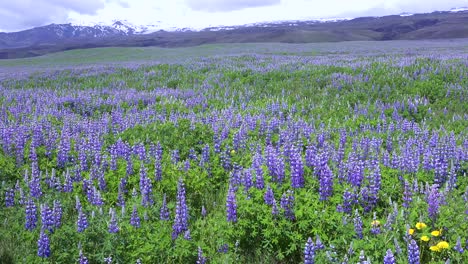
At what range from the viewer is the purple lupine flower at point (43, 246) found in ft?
12.5

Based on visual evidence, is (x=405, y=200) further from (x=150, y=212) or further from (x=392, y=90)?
(x=392, y=90)

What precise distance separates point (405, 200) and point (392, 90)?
843 cm

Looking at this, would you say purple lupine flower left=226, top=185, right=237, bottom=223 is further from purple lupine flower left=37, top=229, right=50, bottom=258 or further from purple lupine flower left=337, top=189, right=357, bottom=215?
purple lupine flower left=37, top=229, right=50, bottom=258

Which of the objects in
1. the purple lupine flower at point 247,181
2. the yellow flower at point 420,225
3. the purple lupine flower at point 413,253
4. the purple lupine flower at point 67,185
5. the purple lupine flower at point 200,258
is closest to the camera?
the purple lupine flower at point 413,253

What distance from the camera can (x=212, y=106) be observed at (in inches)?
420

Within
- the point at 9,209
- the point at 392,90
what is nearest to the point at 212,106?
the point at 392,90

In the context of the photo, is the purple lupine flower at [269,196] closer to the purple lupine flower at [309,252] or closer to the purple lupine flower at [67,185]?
the purple lupine flower at [309,252]

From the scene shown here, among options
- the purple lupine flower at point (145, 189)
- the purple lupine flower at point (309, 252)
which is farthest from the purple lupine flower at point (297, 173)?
the purple lupine flower at point (145, 189)

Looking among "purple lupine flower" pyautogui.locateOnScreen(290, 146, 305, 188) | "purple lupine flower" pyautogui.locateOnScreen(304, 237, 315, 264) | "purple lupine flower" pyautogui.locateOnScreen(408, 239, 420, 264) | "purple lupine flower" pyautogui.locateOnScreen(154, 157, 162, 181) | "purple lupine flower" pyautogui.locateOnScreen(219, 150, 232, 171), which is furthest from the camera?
"purple lupine flower" pyautogui.locateOnScreen(219, 150, 232, 171)

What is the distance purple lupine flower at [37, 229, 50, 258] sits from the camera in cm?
380

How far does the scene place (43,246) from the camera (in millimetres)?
3832

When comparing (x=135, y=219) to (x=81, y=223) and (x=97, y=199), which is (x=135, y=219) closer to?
(x=81, y=223)

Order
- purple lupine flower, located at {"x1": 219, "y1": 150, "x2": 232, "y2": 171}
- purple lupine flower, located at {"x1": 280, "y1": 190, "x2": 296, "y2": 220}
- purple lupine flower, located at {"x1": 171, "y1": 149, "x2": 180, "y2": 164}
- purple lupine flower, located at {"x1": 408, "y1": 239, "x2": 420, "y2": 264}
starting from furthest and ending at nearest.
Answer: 1. purple lupine flower, located at {"x1": 219, "y1": 150, "x2": 232, "y2": 171}
2. purple lupine flower, located at {"x1": 171, "y1": 149, "x2": 180, "y2": 164}
3. purple lupine flower, located at {"x1": 280, "y1": 190, "x2": 296, "y2": 220}
4. purple lupine flower, located at {"x1": 408, "y1": 239, "x2": 420, "y2": 264}

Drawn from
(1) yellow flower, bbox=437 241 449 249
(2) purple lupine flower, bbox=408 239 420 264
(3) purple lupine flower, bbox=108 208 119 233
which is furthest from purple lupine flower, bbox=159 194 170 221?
(1) yellow flower, bbox=437 241 449 249
